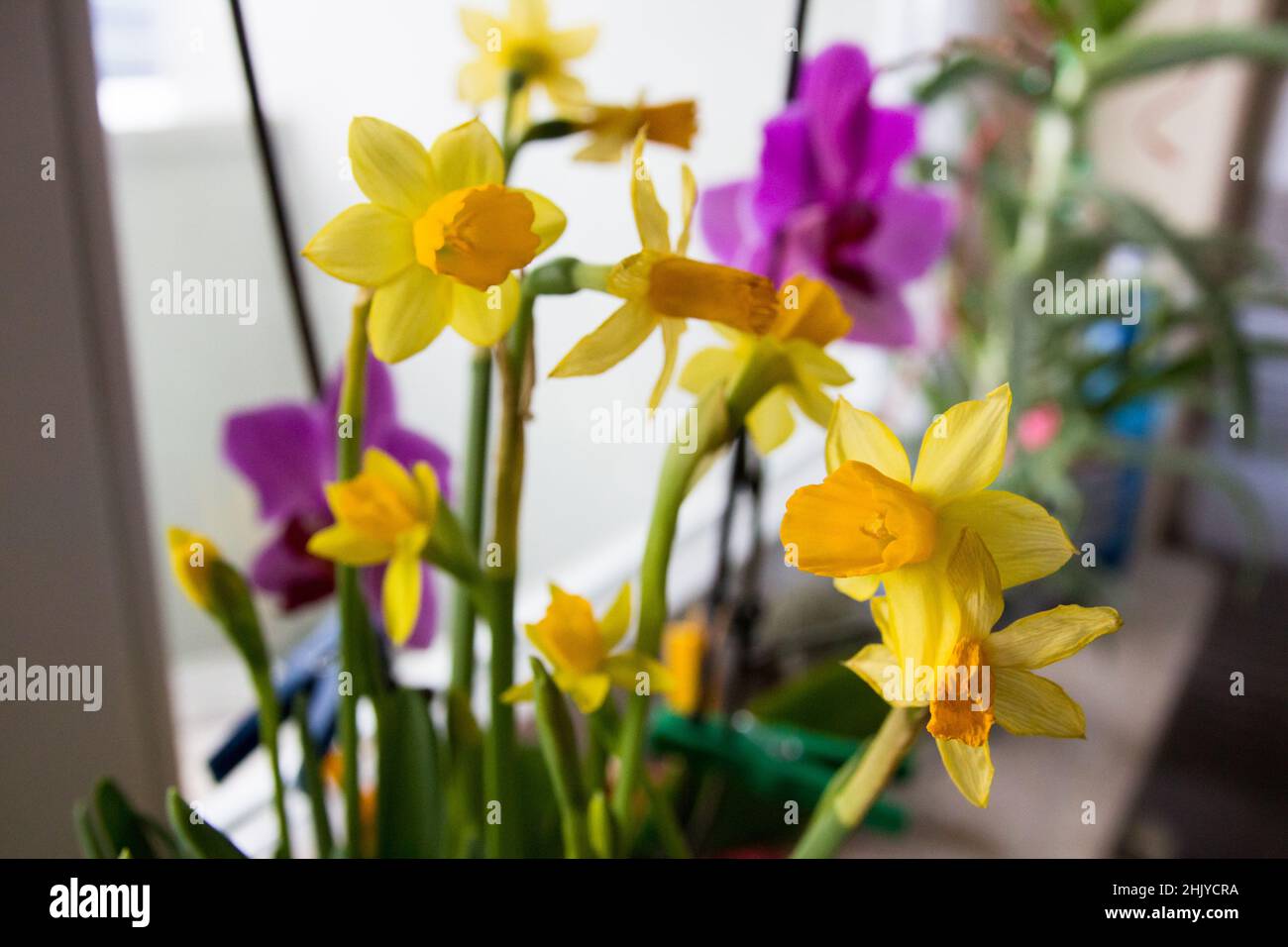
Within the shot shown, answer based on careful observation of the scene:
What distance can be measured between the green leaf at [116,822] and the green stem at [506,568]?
10cm

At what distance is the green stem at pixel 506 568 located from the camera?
0.84 feet

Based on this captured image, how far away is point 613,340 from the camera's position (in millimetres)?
235

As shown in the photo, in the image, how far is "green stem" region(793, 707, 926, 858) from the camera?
0.81 feet

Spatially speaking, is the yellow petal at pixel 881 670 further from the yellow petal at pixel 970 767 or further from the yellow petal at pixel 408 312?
the yellow petal at pixel 408 312

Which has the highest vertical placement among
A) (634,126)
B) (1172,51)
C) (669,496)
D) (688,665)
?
(1172,51)

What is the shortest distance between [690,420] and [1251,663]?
1.43m

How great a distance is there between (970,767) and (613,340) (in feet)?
0.39

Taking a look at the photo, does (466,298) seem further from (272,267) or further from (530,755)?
(272,267)

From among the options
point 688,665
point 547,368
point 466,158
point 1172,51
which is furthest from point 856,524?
point 1172,51

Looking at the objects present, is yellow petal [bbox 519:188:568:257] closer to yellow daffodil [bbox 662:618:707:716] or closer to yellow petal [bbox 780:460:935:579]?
yellow petal [bbox 780:460:935:579]

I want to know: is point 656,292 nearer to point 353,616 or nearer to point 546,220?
point 546,220

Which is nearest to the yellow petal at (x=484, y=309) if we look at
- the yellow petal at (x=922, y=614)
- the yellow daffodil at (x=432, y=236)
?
the yellow daffodil at (x=432, y=236)

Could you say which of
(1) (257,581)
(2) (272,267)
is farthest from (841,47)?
(2) (272,267)
